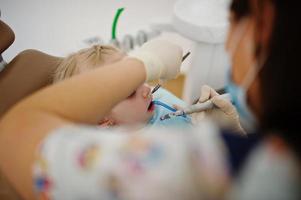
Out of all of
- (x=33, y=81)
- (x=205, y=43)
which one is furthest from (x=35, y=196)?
(x=205, y=43)

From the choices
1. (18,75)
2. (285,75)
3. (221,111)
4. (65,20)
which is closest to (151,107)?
(221,111)

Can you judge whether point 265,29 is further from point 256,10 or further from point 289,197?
point 289,197

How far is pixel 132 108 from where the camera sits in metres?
1.33

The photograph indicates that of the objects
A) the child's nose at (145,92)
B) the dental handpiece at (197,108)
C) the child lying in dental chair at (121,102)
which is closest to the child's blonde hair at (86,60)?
the child lying in dental chair at (121,102)

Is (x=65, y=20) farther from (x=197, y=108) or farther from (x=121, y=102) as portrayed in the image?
(x=197, y=108)

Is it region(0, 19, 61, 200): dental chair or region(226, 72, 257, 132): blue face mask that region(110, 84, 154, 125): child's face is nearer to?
region(0, 19, 61, 200): dental chair

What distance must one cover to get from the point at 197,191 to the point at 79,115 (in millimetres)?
316

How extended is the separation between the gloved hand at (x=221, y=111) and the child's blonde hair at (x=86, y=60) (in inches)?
14.0

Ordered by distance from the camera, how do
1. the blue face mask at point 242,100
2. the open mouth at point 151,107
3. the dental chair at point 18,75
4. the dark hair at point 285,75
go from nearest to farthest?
1. the dark hair at point 285,75
2. the blue face mask at point 242,100
3. the dental chair at point 18,75
4. the open mouth at point 151,107

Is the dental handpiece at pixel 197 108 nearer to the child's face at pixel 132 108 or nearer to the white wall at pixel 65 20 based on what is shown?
the child's face at pixel 132 108

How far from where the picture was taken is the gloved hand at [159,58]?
2.75 feet

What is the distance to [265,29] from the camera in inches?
19.4

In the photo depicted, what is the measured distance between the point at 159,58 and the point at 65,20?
46.3 inches

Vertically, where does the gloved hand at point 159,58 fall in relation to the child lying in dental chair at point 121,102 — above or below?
above
